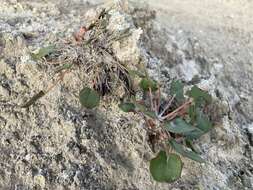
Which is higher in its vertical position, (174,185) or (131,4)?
(131,4)

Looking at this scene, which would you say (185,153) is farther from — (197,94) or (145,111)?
(197,94)

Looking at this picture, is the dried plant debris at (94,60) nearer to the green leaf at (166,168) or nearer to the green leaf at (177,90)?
the green leaf at (177,90)

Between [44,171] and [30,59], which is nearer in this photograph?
[44,171]

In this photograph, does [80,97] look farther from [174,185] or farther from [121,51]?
[174,185]

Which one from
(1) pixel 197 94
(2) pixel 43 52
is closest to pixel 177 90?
(1) pixel 197 94

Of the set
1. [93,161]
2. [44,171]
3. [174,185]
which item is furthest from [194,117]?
[44,171]

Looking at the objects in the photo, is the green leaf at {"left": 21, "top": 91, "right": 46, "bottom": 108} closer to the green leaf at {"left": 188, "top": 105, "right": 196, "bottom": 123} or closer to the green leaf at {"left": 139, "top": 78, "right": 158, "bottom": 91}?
the green leaf at {"left": 139, "top": 78, "right": 158, "bottom": 91}

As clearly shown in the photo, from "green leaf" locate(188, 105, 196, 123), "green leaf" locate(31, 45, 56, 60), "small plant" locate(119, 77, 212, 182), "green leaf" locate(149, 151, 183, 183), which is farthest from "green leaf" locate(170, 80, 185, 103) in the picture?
"green leaf" locate(31, 45, 56, 60)

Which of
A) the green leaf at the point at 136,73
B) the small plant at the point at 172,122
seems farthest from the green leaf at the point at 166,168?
the green leaf at the point at 136,73

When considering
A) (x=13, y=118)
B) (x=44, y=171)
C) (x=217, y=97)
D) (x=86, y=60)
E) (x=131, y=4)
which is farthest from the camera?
(x=131, y=4)
